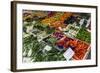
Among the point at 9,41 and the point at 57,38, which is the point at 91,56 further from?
the point at 9,41

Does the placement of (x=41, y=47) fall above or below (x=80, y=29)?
below

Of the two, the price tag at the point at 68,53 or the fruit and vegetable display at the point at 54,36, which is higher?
the fruit and vegetable display at the point at 54,36

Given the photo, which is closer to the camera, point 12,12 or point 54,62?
point 12,12

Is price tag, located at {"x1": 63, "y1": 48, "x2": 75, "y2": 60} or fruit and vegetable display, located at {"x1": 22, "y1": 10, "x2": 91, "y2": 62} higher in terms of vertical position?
fruit and vegetable display, located at {"x1": 22, "y1": 10, "x2": 91, "y2": 62}

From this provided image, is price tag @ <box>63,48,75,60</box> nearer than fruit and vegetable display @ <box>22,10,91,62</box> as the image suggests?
No

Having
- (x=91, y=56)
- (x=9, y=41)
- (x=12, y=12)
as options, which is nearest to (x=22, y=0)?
(x=12, y=12)

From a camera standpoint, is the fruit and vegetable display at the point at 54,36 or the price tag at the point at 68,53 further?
the price tag at the point at 68,53
